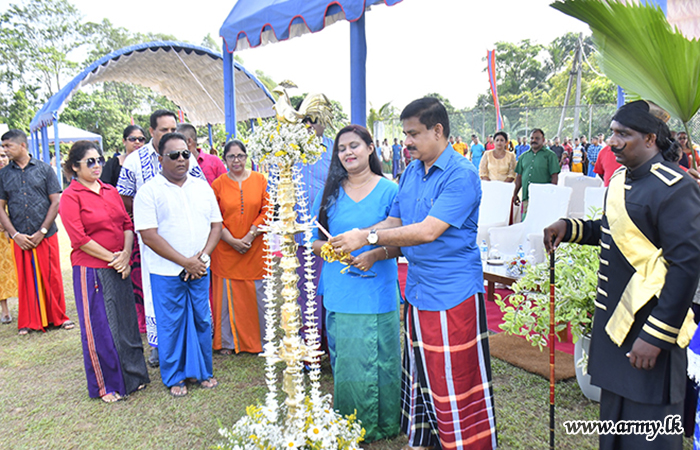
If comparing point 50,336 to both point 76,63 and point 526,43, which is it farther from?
point 526,43

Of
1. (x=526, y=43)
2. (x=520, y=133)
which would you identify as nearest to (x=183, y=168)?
(x=520, y=133)

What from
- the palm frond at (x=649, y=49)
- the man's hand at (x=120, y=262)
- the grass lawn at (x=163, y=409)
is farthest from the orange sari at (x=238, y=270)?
the palm frond at (x=649, y=49)

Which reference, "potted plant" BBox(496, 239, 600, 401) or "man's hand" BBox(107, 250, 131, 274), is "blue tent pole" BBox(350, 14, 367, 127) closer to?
"potted plant" BBox(496, 239, 600, 401)

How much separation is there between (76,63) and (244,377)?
40.0 m

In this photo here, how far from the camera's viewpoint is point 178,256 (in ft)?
10.9

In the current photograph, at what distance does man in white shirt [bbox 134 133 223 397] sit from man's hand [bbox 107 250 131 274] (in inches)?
5.5

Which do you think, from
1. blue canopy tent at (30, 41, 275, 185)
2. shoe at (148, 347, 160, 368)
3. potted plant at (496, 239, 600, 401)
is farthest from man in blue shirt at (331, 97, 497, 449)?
blue canopy tent at (30, 41, 275, 185)

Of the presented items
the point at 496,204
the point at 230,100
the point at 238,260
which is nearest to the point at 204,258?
the point at 238,260

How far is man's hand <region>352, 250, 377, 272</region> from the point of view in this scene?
2.39m

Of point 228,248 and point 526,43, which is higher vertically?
point 526,43

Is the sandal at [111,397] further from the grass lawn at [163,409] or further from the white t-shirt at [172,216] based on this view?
the white t-shirt at [172,216]

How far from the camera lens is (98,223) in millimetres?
3361

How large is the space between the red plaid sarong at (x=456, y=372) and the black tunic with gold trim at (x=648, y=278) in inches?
20.8

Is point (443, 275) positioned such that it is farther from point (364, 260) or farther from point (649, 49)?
point (649, 49)
